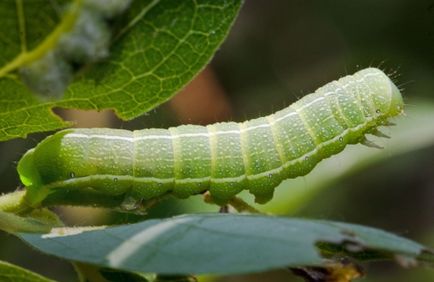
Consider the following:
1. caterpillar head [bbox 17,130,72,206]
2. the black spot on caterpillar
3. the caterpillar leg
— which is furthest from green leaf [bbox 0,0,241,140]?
the caterpillar leg

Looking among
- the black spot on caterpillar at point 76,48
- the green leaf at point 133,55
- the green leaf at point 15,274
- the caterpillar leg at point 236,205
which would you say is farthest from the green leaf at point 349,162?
the black spot on caterpillar at point 76,48

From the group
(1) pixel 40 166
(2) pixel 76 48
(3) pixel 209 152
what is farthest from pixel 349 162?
(2) pixel 76 48

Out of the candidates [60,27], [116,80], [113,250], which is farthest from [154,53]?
[113,250]

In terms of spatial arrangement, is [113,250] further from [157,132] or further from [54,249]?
[157,132]

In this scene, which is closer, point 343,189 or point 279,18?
point 343,189

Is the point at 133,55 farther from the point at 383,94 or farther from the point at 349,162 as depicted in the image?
the point at 349,162

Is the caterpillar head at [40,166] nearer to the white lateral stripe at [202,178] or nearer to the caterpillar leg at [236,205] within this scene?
the white lateral stripe at [202,178]
